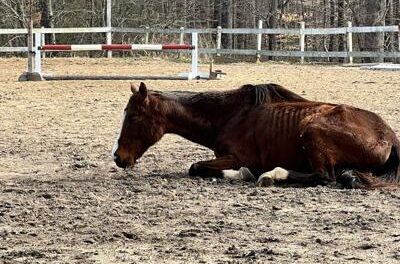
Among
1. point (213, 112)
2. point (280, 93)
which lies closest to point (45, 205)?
point (213, 112)

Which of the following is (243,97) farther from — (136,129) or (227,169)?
(136,129)

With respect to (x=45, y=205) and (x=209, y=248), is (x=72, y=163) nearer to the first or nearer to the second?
(x=45, y=205)

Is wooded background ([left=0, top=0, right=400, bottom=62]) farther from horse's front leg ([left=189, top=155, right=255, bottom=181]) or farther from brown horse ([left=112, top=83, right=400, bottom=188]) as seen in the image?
horse's front leg ([left=189, top=155, right=255, bottom=181])

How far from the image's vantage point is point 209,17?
40156 millimetres

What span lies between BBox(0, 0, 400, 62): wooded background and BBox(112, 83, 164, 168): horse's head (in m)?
21.9

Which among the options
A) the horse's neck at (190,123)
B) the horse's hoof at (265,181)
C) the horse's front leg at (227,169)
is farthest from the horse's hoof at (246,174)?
the horse's neck at (190,123)

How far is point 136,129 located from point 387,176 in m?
2.33

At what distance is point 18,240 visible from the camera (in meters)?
5.17

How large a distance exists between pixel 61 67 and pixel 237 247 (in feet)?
65.2

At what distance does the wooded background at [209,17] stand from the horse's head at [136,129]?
21855mm

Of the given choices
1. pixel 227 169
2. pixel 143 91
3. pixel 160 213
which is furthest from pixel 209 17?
pixel 160 213

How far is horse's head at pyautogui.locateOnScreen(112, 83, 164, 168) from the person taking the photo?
7414 millimetres

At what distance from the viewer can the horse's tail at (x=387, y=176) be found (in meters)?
6.72

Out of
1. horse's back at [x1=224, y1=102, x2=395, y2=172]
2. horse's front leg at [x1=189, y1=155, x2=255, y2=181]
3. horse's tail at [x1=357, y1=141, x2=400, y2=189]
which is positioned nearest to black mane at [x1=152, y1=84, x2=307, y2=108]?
horse's back at [x1=224, y1=102, x2=395, y2=172]
